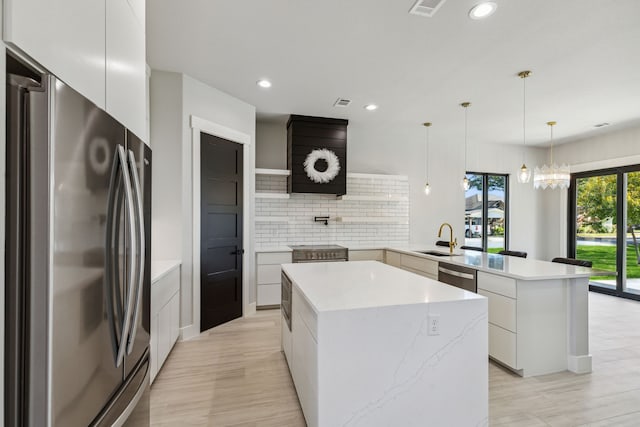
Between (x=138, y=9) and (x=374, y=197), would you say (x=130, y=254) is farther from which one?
(x=374, y=197)

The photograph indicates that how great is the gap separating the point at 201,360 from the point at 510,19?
3.92 metres

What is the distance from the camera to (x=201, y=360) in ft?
9.60

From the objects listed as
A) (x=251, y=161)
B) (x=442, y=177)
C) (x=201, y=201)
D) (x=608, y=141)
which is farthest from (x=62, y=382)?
(x=608, y=141)

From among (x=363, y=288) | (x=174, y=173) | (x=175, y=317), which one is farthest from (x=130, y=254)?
(x=174, y=173)

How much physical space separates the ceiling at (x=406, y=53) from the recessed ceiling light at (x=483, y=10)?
0.05 m

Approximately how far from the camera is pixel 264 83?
3.67 meters

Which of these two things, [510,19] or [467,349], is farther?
[510,19]

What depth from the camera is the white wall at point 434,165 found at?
18.4 feet

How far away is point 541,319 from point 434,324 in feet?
5.35

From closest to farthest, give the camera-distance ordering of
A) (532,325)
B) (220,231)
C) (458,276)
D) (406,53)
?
(532,325) → (406,53) → (458,276) → (220,231)

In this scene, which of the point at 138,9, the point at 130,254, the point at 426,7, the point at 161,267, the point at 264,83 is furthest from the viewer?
the point at 264,83

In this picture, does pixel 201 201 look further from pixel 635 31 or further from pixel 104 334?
pixel 635 31

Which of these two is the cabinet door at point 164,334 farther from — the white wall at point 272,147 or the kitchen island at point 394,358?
the white wall at point 272,147

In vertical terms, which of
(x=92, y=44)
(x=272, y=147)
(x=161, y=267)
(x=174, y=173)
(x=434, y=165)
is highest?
(x=272, y=147)
